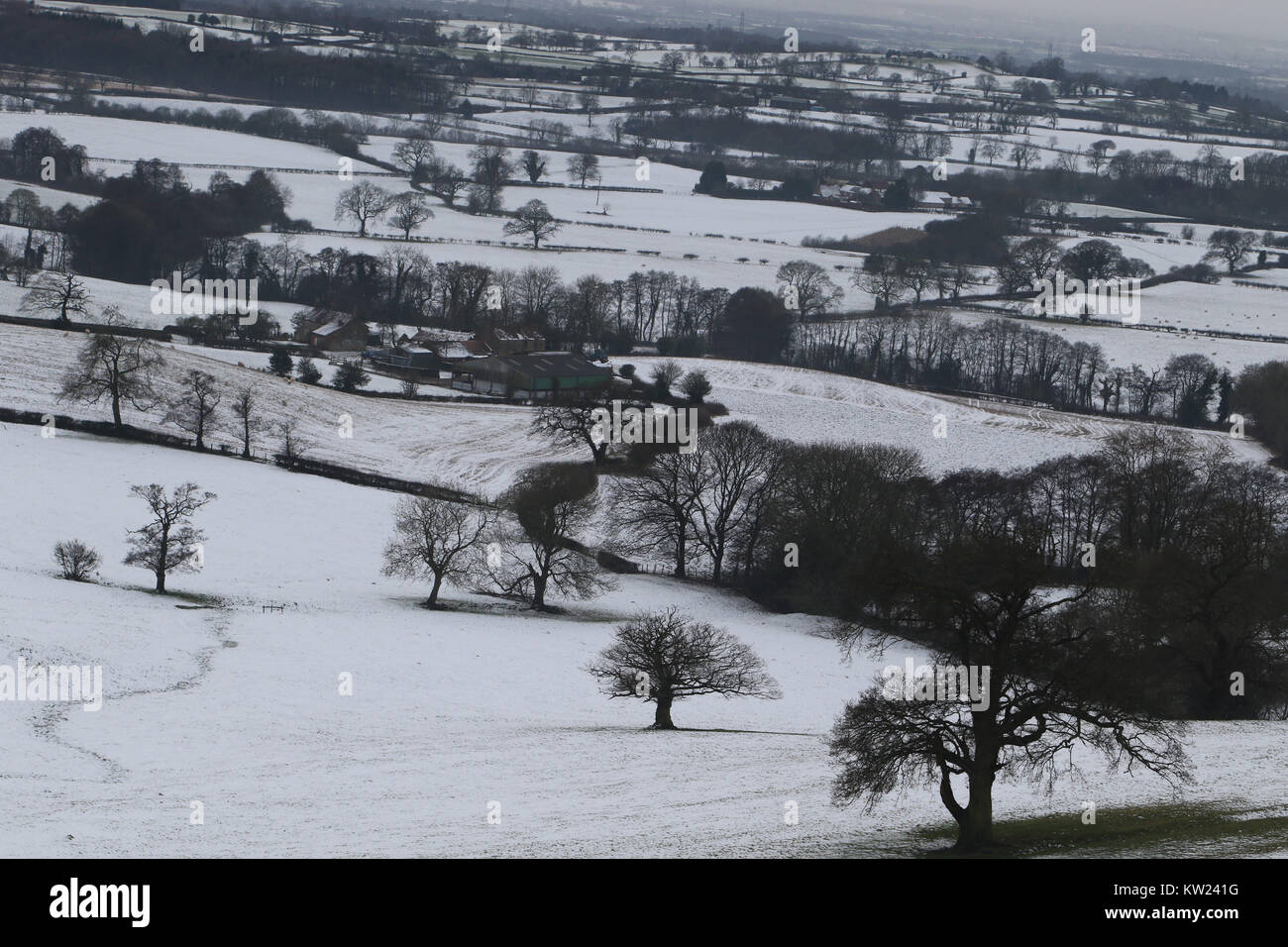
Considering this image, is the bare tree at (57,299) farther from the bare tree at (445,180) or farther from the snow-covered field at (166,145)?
the bare tree at (445,180)

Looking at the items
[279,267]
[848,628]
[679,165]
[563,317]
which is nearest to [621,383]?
[563,317]

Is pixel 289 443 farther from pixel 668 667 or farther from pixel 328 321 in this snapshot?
pixel 668 667

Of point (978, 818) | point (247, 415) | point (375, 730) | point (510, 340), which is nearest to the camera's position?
point (978, 818)

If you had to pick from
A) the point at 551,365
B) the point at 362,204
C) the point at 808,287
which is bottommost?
the point at 551,365

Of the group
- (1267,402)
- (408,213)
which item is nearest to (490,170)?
(408,213)

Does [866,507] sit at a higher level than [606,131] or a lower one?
lower

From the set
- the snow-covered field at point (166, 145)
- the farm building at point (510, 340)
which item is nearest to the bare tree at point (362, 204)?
the snow-covered field at point (166, 145)

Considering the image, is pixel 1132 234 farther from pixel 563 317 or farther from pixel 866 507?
pixel 866 507
